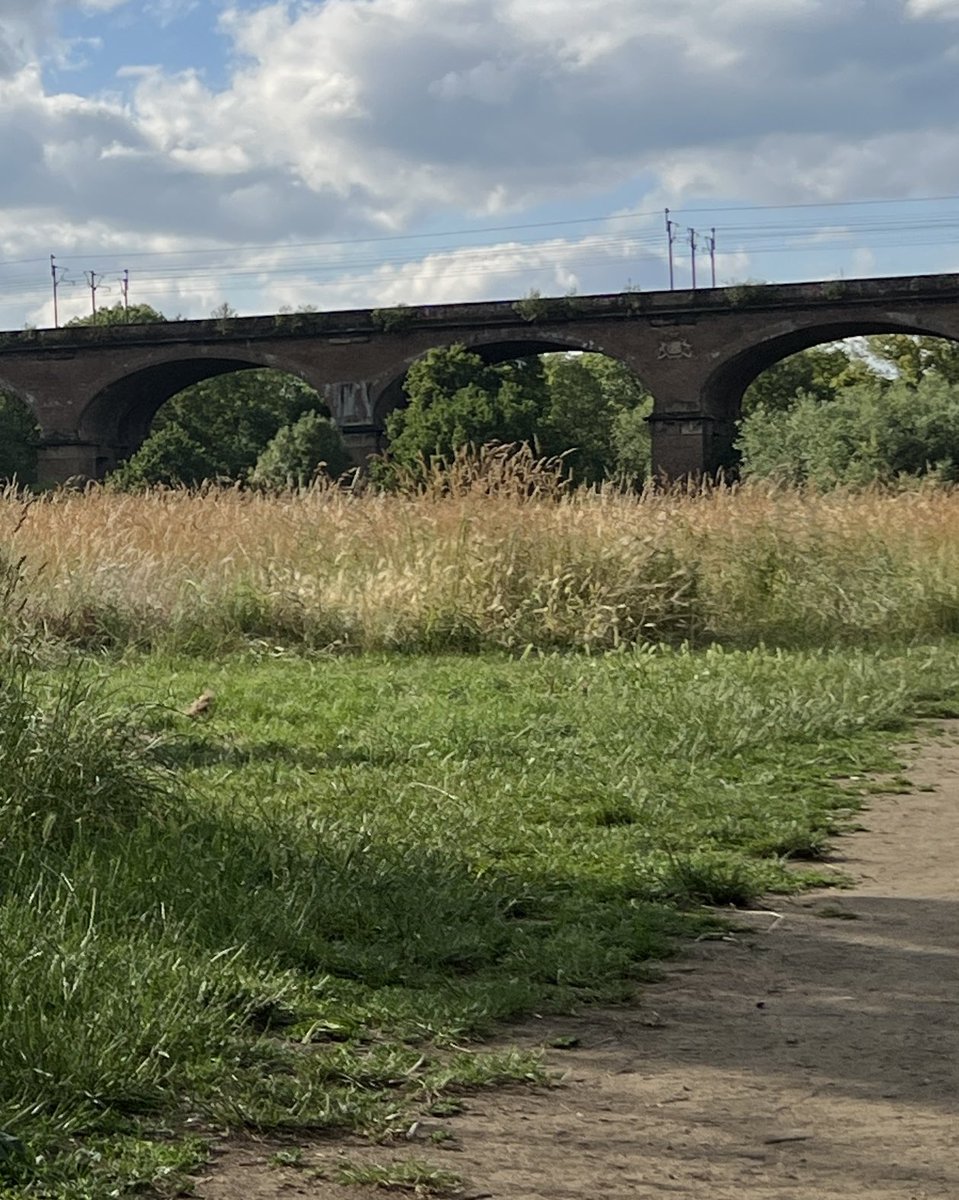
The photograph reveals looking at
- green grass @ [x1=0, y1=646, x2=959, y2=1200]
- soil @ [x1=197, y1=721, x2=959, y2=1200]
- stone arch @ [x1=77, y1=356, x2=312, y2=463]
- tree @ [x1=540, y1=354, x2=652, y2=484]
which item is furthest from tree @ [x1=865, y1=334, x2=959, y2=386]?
soil @ [x1=197, y1=721, x2=959, y2=1200]

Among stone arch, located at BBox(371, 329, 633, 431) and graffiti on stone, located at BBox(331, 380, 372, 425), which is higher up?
stone arch, located at BBox(371, 329, 633, 431)

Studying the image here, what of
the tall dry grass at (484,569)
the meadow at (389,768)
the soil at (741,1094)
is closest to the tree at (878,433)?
the tall dry grass at (484,569)

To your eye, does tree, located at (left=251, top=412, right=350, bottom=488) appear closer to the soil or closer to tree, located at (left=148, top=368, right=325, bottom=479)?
tree, located at (left=148, top=368, right=325, bottom=479)

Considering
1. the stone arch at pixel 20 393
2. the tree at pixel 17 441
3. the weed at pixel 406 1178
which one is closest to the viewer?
the weed at pixel 406 1178

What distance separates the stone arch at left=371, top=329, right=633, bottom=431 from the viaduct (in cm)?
5

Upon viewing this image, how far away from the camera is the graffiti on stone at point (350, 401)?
48.4m

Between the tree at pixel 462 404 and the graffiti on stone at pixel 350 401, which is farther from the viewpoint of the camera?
the graffiti on stone at pixel 350 401

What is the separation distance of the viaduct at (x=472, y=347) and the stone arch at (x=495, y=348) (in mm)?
47

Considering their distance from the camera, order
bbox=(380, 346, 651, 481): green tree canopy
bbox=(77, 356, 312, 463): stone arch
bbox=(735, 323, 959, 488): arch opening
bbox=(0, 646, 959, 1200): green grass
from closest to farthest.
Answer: bbox=(0, 646, 959, 1200): green grass
bbox=(735, 323, 959, 488): arch opening
bbox=(380, 346, 651, 481): green tree canopy
bbox=(77, 356, 312, 463): stone arch

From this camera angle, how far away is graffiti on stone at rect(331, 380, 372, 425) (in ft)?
159

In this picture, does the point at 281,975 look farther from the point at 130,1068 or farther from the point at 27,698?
the point at 27,698

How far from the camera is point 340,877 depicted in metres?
4.74

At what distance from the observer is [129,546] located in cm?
1339

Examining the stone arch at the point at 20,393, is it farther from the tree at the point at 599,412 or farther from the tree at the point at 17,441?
the tree at the point at 599,412
